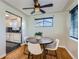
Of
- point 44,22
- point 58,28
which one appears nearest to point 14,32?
point 44,22

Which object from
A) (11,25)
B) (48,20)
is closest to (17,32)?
(11,25)

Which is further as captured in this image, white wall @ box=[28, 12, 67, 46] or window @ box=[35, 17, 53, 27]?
window @ box=[35, 17, 53, 27]

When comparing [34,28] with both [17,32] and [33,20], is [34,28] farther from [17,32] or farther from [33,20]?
[17,32]

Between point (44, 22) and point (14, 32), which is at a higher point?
point (44, 22)

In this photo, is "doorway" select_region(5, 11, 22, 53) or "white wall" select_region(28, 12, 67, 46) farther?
"doorway" select_region(5, 11, 22, 53)

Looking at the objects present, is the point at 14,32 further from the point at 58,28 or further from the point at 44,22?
the point at 58,28

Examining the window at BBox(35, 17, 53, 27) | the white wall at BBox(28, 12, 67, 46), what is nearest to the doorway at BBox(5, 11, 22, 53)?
the window at BBox(35, 17, 53, 27)

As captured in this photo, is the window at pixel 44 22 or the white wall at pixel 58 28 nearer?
the white wall at pixel 58 28

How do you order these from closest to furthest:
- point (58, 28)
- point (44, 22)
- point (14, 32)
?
point (58, 28)
point (44, 22)
point (14, 32)

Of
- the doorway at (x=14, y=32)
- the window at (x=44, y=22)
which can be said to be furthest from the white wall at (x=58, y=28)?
the doorway at (x=14, y=32)

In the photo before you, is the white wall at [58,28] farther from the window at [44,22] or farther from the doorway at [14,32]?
the doorway at [14,32]

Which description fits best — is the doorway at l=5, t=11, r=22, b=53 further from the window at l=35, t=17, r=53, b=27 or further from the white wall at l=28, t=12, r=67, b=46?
the white wall at l=28, t=12, r=67, b=46

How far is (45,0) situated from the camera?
12.3 feet

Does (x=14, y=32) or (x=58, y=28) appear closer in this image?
(x=58, y=28)
